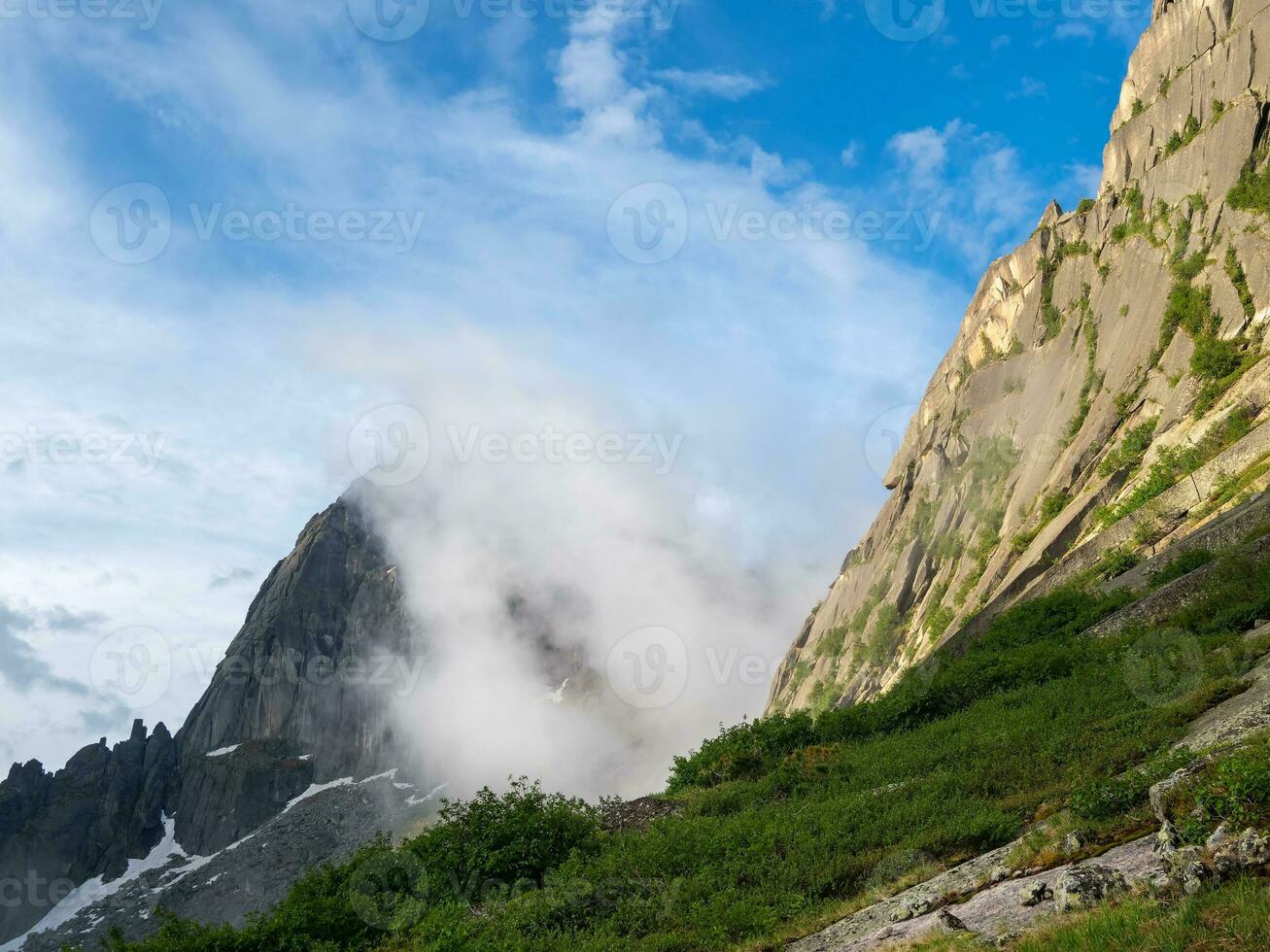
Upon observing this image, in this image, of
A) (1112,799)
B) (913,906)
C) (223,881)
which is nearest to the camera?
(913,906)

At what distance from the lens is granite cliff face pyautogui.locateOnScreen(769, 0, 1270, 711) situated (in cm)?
4169

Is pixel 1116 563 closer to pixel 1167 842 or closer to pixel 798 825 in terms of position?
pixel 798 825

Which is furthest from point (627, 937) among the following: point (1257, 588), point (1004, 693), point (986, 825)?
point (1257, 588)

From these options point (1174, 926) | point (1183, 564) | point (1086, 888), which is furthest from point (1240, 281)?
point (1174, 926)

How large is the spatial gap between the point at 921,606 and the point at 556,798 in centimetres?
5245

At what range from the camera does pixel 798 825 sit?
19.5m

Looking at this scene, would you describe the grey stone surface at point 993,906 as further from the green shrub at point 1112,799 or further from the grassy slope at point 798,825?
the green shrub at point 1112,799

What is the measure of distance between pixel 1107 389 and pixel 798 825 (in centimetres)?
4738

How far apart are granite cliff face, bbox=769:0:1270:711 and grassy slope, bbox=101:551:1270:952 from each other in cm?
1276

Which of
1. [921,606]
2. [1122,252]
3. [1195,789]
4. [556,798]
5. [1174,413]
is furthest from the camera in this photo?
[921,606]

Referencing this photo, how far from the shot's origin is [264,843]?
194 metres

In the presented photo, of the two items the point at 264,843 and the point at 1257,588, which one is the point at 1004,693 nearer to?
the point at 1257,588

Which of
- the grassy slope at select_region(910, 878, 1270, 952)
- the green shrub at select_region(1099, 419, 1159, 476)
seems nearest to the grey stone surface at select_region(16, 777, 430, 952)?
the green shrub at select_region(1099, 419, 1159, 476)

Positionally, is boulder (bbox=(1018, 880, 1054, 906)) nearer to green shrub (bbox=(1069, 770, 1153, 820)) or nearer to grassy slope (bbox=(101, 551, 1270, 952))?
grassy slope (bbox=(101, 551, 1270, 952))
